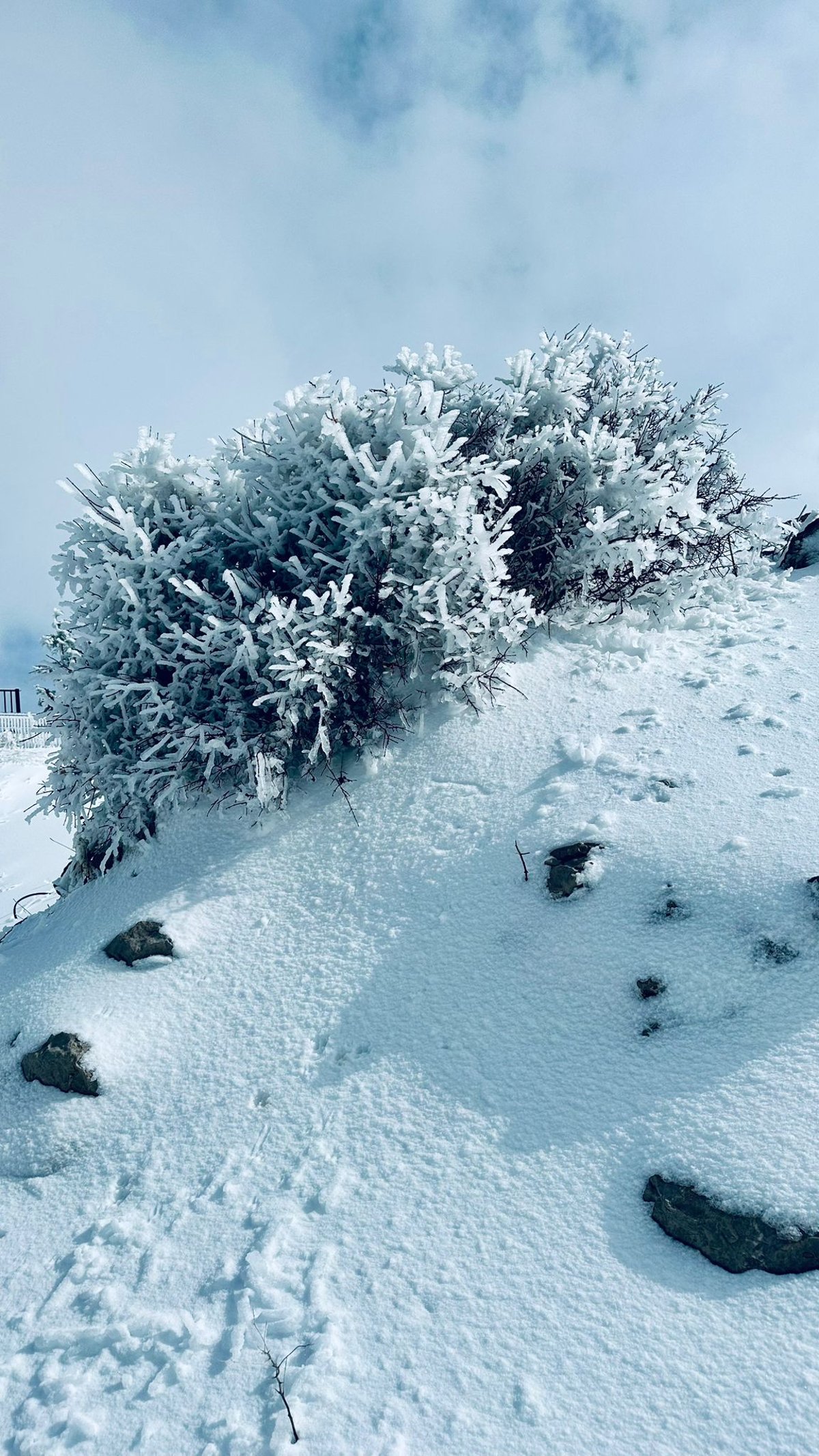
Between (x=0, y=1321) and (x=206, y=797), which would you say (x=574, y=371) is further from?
(x=0, y=1321)

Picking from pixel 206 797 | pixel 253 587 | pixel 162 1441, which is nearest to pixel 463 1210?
pixel 162 1441

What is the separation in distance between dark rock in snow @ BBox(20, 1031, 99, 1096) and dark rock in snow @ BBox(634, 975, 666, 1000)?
2927mm

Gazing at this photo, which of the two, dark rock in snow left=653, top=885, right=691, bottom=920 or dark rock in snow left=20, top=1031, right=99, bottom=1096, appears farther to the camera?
dark rock in snow left=20, top=1031, right=99, bottom=1096

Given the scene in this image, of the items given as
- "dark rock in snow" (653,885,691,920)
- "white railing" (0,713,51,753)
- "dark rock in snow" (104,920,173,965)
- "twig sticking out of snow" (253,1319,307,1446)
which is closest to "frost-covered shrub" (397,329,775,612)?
"dark rock in snow" (653,885,691,920)

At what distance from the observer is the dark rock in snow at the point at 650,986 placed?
3521mm

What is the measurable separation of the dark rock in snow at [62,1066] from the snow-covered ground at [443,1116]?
8 cm

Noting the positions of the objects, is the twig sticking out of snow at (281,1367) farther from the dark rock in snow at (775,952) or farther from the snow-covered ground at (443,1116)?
the dark rock in snow at (775,952)

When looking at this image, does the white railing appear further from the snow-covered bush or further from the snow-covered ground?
the snow-covered ground

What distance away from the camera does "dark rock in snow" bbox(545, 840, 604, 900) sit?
4.16 m

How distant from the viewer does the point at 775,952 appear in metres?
3.48

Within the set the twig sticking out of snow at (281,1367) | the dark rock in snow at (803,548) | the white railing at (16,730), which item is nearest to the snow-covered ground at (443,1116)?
the twig sticking out of snow at (281,1367)

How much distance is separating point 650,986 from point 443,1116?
1.14 meters

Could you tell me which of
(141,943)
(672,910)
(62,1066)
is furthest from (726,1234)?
Result: (141,943)

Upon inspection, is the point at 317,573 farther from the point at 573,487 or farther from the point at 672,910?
the point at 672,910
